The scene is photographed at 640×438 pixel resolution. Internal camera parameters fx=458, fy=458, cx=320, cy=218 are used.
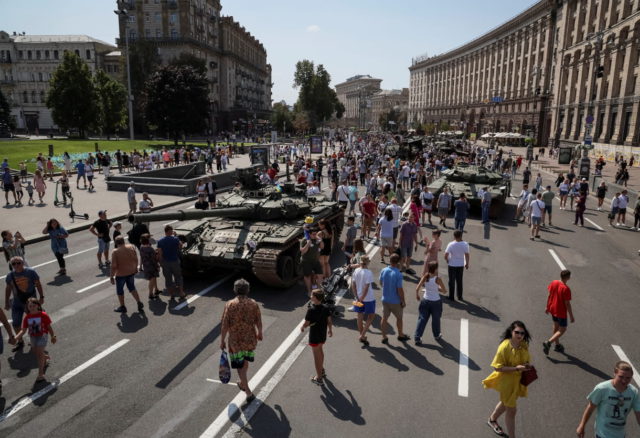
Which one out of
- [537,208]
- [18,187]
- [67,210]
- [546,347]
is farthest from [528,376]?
[18,187]

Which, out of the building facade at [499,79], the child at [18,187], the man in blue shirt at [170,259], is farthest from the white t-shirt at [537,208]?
the building facade at [499,79]

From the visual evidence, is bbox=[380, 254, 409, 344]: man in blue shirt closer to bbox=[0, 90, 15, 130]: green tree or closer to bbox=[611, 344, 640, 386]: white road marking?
bbox=[611, 344, 640, 386]: white road marking

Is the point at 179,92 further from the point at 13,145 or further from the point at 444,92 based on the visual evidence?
the point at 444,92

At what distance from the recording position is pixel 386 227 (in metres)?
12.9

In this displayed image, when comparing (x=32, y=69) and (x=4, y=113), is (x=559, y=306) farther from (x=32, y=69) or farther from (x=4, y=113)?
(x=32, y=69)

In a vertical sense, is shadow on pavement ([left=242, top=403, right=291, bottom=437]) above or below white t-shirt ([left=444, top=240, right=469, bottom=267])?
below

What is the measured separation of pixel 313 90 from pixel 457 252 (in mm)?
103441

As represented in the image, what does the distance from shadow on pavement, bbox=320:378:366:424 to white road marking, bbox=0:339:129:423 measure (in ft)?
12.8

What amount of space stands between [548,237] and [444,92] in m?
116

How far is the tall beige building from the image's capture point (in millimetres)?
47656

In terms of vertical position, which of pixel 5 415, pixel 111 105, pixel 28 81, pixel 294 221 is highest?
pixel 28 81

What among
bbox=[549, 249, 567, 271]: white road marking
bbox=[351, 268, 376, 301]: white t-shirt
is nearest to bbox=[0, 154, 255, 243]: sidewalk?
bbox=[351, 268, 376, 301]: white t-shirt

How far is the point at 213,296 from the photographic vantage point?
10.6 metres

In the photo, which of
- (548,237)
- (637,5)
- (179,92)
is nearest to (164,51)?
(179,92)
